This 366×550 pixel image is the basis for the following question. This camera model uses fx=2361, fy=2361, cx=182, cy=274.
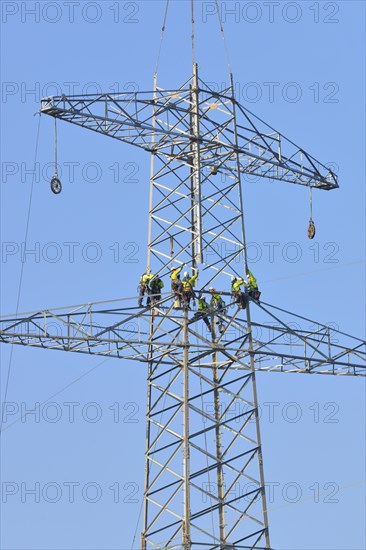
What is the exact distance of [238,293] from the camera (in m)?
78.8

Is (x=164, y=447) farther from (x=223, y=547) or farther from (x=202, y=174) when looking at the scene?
(x=202, y=174)

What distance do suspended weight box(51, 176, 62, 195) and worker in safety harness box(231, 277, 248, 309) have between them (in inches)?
259

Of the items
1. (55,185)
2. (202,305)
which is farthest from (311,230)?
(55,185)

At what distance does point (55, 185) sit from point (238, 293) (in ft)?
23.2

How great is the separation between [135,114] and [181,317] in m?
6.86

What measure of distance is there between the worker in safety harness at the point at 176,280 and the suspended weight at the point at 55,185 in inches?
182

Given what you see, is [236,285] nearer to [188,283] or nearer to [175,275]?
[188,283]

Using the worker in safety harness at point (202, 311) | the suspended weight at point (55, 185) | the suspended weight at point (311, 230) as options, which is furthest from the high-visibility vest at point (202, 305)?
the suspended weight at point (311, 230)

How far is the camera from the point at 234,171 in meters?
80.4

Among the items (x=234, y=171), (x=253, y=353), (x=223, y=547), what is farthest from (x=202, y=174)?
(x=223, y=547)

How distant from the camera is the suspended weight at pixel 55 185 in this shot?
77.8 metres

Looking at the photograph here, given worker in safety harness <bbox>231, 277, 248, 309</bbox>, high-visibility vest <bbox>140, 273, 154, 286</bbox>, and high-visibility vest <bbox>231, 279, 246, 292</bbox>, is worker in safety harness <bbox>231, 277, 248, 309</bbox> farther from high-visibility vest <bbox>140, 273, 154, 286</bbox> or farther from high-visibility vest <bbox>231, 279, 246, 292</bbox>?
high-visibility vest <bbox>140, 273, 154, 286</bbox>

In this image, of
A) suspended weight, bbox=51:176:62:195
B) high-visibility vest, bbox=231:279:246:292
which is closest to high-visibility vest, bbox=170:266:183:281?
high-visibility vest, bbox=231:279:246:292

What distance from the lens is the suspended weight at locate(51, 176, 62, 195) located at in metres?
77.8
